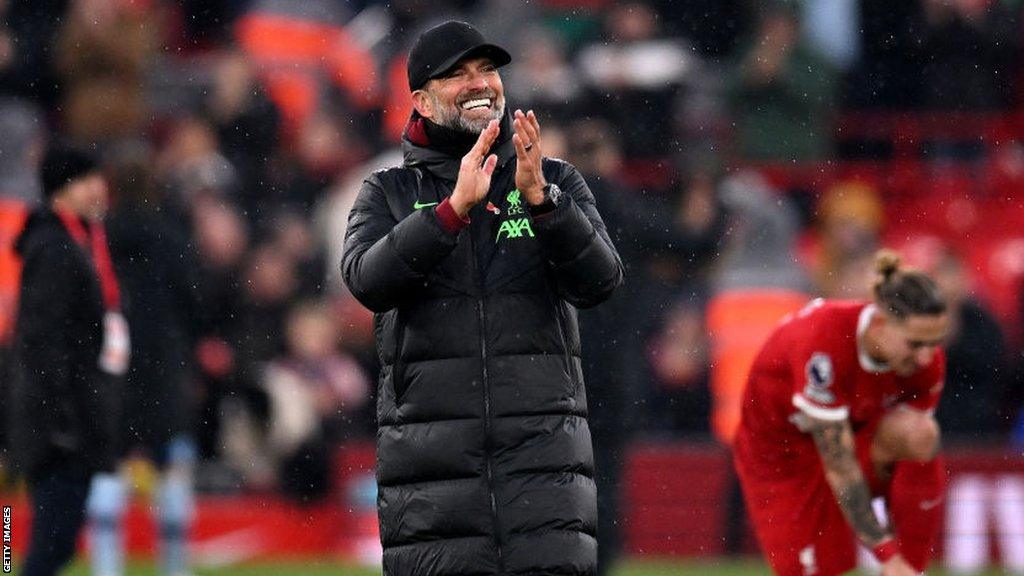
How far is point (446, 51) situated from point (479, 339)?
0.88 metres

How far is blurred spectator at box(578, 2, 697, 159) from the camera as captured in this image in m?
15.5

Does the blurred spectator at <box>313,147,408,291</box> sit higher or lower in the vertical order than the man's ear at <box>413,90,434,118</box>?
higher

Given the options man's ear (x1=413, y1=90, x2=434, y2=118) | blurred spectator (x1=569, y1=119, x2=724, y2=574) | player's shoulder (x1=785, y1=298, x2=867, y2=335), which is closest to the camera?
man's ear (x1=413, y1=90, x2=434, y2=118)

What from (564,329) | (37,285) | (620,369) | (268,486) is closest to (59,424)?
(37,285)

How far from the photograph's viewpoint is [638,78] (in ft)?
51.3

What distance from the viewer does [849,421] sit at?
26.7ft

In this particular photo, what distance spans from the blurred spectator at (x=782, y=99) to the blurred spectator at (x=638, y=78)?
21.2 inches

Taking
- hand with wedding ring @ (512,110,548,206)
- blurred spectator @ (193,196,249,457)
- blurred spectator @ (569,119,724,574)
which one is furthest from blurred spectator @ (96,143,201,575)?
hand with wedding ring @ (512,110,548,206)

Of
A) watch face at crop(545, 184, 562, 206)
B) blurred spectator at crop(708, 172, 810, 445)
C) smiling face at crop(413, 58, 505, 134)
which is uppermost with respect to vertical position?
blurred spectator at crop(708, 172, 810, 445)

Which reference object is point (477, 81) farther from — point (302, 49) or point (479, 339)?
point (302, 49)

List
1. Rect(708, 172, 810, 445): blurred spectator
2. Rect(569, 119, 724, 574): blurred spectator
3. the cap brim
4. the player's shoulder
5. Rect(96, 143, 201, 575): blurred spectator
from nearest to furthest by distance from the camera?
the cap brim
the player's shoulder
Rect(569, 119, 724, 574): blurred spectator
Rect(96, 143, 201, 575): blurred spectator
Rect(708, 172, 810, 445): blurred spectator

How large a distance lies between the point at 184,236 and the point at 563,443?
245 inches

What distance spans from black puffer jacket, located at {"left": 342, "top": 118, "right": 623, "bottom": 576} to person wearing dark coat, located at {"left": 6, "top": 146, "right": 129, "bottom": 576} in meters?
2.90

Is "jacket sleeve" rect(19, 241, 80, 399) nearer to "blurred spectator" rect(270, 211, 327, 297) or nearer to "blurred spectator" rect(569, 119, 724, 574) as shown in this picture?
"blurred spectator" rect(569, 119, 724, 574)
